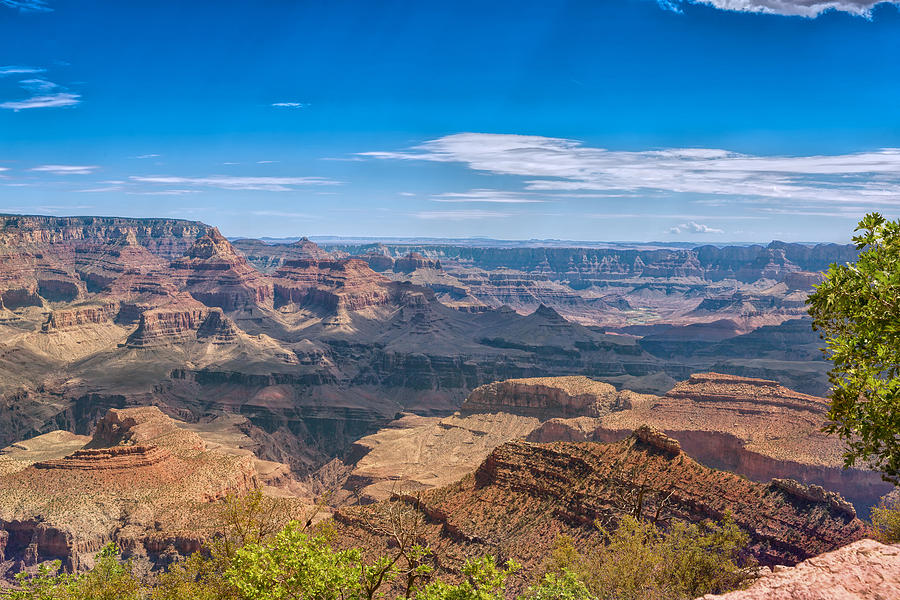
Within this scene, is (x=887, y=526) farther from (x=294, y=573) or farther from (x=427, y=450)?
(x=427, y=450)

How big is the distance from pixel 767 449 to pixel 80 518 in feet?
349

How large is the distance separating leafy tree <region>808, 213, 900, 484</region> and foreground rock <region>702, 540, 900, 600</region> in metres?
2.96

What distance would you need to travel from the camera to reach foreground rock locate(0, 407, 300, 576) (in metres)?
80.6

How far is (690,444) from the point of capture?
117000 millimetres

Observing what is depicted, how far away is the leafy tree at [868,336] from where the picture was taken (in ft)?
67.3

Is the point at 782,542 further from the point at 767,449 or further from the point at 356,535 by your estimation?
the point at 767,449

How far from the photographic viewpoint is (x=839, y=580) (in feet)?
66.2

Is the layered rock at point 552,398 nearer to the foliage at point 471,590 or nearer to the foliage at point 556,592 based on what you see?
the foliage at point 556,592

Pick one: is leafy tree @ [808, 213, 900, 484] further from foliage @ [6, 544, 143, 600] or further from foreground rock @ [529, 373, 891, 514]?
foreground rock @ [529, 373, 891, 514]

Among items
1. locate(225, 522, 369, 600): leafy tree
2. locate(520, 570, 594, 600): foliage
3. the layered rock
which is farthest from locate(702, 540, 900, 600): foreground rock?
the layered rock

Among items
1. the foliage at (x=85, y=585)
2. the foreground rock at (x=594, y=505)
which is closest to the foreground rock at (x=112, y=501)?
the foreground rock at (x=594, y=505)

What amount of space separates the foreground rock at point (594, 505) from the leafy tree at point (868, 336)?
27.0 metres

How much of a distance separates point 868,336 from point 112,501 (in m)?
93.4

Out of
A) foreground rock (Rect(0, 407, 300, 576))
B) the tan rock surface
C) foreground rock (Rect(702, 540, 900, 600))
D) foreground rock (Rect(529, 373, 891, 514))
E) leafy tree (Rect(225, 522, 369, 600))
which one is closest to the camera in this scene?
foreground rock (Rect(702, 540, 900, 600))
